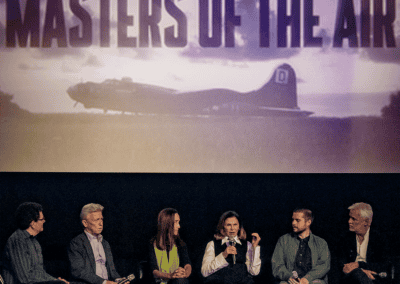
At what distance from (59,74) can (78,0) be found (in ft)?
2.43

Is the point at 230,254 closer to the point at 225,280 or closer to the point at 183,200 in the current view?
the point at 225,280

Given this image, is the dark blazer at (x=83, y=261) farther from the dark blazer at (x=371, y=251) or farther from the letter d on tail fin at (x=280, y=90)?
the letter d on tail fin at (x=280, y=90)

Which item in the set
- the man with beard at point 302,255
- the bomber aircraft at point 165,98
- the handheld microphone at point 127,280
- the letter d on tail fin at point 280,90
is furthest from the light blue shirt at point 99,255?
the letter d on tail fin at point 280,90

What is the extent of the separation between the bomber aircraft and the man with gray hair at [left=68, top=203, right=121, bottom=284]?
110 centimetres

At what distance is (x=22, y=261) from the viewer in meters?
3.61

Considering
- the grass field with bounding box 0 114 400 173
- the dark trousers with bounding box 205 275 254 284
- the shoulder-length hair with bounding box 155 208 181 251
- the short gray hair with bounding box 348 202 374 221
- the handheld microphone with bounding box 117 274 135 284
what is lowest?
the dark trousers with bounding box 205 275 254 284

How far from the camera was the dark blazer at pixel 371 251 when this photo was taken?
4035 millimetres

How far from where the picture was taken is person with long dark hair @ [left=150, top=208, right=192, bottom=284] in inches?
153

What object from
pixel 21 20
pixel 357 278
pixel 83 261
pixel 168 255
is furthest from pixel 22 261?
pixel 357 278

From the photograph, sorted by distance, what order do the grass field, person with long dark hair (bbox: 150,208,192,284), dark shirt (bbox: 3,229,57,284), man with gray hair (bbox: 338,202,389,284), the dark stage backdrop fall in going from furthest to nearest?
1. the dark stage backdrop
2. the grass field
3. man with gray hair (bbox: 338,202,389,284)
4. person with long dark hair (bbox: 150,208,192,284)
5. dark shirt (bbox: 3,229,57,284)

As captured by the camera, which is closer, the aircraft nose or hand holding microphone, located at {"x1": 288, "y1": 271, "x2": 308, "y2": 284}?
hand holding microphone, located at {"x1": 288, "y1": 271, "x2": 308, "y2": 284}

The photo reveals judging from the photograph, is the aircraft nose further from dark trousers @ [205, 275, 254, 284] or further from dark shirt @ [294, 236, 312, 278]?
dark shirt @ [294, 236, 312, 278]

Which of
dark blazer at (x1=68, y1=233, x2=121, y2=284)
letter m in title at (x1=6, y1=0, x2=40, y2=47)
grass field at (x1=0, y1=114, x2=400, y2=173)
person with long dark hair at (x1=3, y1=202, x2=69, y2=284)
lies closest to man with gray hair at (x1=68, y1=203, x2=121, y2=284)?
dark blazer at (x1=68, y1=233, x2=121, y2=284)

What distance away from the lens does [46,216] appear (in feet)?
15.6
